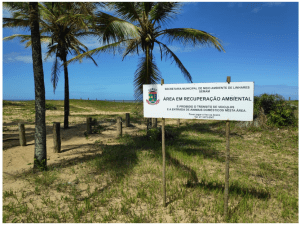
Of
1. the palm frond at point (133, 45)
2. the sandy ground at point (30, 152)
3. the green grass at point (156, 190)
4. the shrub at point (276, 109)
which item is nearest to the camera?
the green grass at point (156, 190)

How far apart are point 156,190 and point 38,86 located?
13.6ft

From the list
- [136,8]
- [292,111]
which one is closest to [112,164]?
[136,8]

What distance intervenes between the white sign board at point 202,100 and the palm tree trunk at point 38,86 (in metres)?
3.30

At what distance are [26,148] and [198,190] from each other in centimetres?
691

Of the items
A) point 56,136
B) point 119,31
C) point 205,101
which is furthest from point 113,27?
point 205,101

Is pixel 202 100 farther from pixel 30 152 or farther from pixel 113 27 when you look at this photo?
pixel 30 152

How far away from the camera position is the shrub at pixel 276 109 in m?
10.8

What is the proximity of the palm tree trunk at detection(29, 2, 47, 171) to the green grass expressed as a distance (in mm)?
440

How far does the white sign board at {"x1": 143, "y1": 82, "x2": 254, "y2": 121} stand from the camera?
10.0 feet

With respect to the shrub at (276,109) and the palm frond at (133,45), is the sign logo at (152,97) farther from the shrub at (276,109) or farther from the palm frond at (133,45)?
the shrub at (276,109)

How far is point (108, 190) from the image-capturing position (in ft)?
13.7

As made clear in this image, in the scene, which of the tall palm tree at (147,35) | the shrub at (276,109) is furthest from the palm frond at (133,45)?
the shrub at (276,109)

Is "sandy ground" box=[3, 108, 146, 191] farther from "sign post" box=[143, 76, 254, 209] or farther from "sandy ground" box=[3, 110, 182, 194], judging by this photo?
"sign post" box=[143, 76, 254, 209]

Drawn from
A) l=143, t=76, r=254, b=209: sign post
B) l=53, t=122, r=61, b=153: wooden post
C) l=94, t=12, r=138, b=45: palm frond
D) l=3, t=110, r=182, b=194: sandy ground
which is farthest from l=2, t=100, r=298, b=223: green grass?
l=94, t=12, r=138, b=45: palm frond
